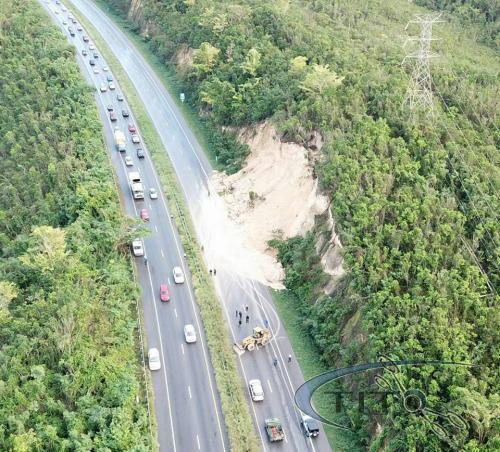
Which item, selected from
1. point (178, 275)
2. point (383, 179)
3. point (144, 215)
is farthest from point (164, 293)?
point (383, 179)

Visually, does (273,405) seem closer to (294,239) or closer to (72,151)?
(294,239)

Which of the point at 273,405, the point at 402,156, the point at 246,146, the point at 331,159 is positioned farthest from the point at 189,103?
the point at 273,405

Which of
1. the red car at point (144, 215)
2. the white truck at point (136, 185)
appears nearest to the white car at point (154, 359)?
the red car at point (144, 215)

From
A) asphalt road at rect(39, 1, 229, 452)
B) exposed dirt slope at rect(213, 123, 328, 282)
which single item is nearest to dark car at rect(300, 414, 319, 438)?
asphalt road at rect(39, 1, 229, 452)

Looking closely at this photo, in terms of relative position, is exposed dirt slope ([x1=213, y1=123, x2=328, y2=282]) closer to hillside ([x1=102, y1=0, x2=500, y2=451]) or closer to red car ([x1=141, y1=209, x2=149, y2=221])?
hillside ([x1=102, y1=0, x2=500, y2=451])

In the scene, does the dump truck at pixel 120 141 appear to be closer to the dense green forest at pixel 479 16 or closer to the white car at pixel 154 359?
the white car at pixel 154 359

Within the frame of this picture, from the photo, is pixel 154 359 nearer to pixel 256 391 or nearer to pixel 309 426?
pixel 256 391
